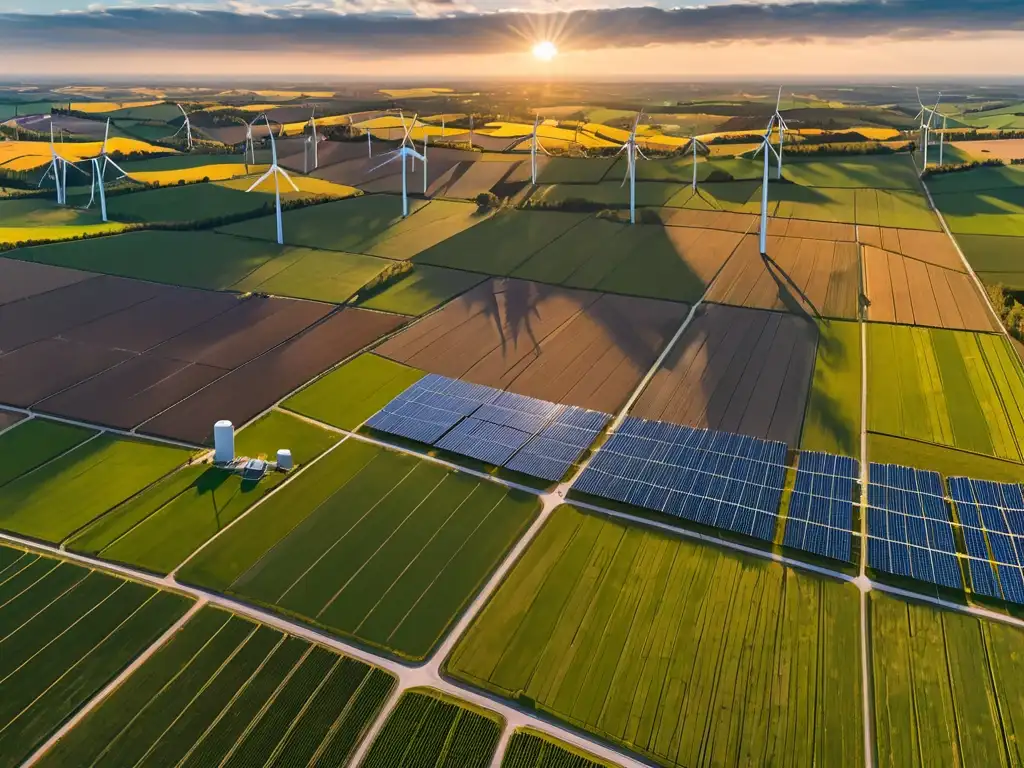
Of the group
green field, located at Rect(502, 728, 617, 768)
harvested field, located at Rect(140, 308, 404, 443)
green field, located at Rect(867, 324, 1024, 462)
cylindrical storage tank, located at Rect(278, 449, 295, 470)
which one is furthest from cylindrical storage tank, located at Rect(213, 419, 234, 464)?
green field, located at Rect(867, 324, 1024, 462)

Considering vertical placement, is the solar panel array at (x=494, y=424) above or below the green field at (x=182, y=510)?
above

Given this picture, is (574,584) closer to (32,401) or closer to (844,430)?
(844,430)

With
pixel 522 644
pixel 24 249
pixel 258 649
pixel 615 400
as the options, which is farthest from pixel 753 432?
pixel 24 249

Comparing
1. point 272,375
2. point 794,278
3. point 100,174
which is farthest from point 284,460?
point 100,174

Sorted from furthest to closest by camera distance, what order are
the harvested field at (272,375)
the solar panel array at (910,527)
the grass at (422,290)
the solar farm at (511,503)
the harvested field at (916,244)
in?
1. the harvested field at (916,244)
2. the grass at (422,290)
3. the harvested field at (272,375)
4. the solar panel array at (910,527)
5. the solar farm at (511,503)

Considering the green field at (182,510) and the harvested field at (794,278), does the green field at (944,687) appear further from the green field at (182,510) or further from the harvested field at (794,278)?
the harvested field at (794,278)

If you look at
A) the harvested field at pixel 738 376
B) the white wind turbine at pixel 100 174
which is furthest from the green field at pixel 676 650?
the white wind turbine at pixel 100 174
